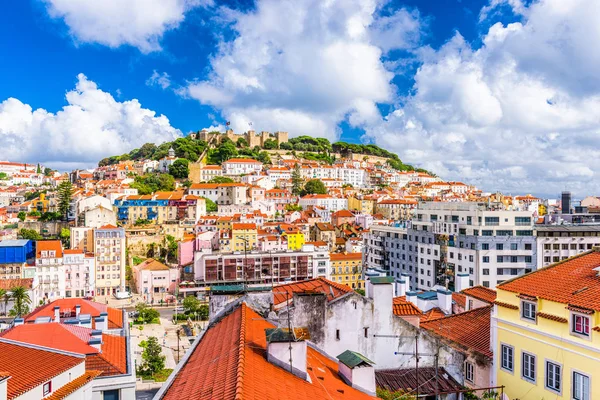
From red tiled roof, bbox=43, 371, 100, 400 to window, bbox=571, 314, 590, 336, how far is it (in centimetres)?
1051

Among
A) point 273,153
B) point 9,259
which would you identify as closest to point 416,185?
point 273,153

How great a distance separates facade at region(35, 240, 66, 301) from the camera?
184 ft

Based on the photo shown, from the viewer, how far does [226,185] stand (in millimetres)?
95688

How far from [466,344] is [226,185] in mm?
85694

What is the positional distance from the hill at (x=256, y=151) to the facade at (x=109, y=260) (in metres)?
56.1

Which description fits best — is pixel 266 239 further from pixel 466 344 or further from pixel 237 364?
pixel 237 364

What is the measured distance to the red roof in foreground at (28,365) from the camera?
9.31 meters

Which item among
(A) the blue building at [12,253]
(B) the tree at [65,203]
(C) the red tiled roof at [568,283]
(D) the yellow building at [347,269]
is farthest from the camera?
(B) the tree at [65,203]

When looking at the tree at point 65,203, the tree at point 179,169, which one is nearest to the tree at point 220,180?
the tree at point 179,169

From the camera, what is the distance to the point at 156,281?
61469 millimetres

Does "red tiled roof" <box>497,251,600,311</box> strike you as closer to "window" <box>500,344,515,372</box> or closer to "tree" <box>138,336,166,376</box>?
"window" <box>500,344,515,372</box>

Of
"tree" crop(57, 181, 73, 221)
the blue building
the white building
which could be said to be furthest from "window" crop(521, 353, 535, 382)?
the white building

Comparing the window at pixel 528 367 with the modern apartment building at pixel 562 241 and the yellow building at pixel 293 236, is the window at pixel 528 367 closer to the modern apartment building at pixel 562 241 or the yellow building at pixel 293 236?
the modern apartment building at pixel 562 241

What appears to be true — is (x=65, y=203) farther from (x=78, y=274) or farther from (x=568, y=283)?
(x=568, y=283)
